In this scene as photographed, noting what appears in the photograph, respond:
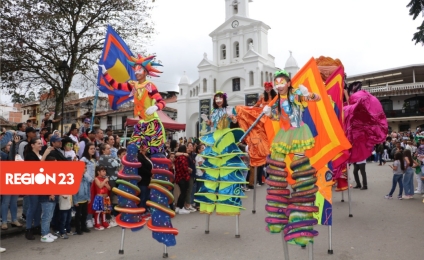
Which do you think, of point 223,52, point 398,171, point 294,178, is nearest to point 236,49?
point 223,52

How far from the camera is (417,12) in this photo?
8914mm

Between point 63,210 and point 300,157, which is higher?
point 300,157

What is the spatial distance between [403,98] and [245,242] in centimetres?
3684

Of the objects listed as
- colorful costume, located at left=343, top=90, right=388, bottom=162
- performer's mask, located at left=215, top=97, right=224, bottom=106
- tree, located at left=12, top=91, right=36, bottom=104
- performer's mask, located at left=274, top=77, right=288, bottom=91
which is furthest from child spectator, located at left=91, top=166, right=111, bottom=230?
tree, located at left=12, top=91, right=36, bottom=104

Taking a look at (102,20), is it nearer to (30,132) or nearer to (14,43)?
(14,43)

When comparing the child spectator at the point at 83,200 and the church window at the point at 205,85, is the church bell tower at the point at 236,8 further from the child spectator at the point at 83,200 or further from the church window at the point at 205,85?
the child spectator at the point at 83,200

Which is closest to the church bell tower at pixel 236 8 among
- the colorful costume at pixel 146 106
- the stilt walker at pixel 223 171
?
the stilt walker at pixel 223 171

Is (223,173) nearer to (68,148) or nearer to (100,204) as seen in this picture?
(100,204)

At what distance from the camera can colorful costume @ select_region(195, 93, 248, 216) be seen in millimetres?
5188

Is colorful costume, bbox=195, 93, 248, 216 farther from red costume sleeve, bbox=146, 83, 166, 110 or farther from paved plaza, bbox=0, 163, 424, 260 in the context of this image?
red costume sleeve, bbox=146, 83, 166, 110

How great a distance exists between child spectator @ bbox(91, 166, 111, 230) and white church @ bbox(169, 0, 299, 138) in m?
32.6

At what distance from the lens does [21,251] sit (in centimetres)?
471

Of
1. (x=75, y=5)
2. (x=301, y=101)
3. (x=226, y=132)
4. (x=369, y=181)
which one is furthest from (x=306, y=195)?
(x=75, y=5)

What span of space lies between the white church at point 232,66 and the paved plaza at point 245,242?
106 feet
